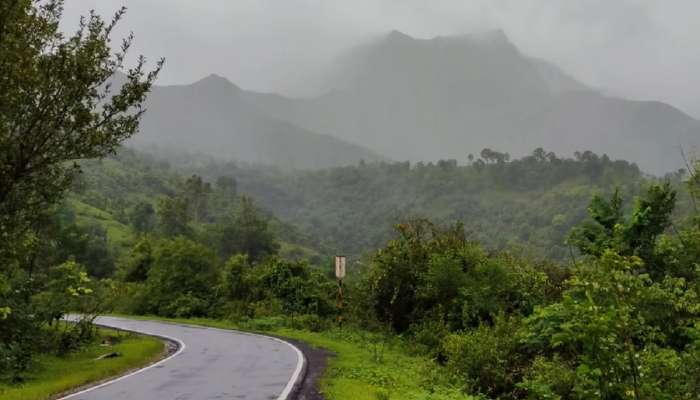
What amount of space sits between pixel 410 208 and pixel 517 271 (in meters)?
157

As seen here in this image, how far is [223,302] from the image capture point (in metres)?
40.3

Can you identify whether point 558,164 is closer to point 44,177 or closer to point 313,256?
point 313,256

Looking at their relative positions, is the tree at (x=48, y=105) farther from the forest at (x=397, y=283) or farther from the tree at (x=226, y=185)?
the tree at (x=226, y=185)

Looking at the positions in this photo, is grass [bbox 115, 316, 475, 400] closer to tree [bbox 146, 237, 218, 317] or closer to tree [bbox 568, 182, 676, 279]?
tree [bbox 568, 182, 676, 279]

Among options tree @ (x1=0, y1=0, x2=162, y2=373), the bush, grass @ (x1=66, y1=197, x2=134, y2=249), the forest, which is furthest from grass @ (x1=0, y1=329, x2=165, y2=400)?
grass @ (x1=66, y1=197, x2=134, y2=249)

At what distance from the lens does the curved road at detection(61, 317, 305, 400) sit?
13328 millimetres

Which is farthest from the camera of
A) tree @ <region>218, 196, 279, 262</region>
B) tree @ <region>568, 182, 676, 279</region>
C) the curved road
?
tree @ <region>218, 196, 279, 262</region>

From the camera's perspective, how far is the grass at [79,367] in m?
14.1

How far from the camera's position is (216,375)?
53.0 ft

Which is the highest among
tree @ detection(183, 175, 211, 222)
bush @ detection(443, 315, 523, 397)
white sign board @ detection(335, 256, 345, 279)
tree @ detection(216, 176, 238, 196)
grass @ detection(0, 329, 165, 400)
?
tree @ detection(216, 176, 238, 196)

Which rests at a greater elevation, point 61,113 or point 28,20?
point 28,20

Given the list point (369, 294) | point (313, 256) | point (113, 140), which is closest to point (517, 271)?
point (369, 294)

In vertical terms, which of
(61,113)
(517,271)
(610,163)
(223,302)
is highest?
(610,163)

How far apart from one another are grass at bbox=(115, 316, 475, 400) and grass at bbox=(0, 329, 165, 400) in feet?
19.9
